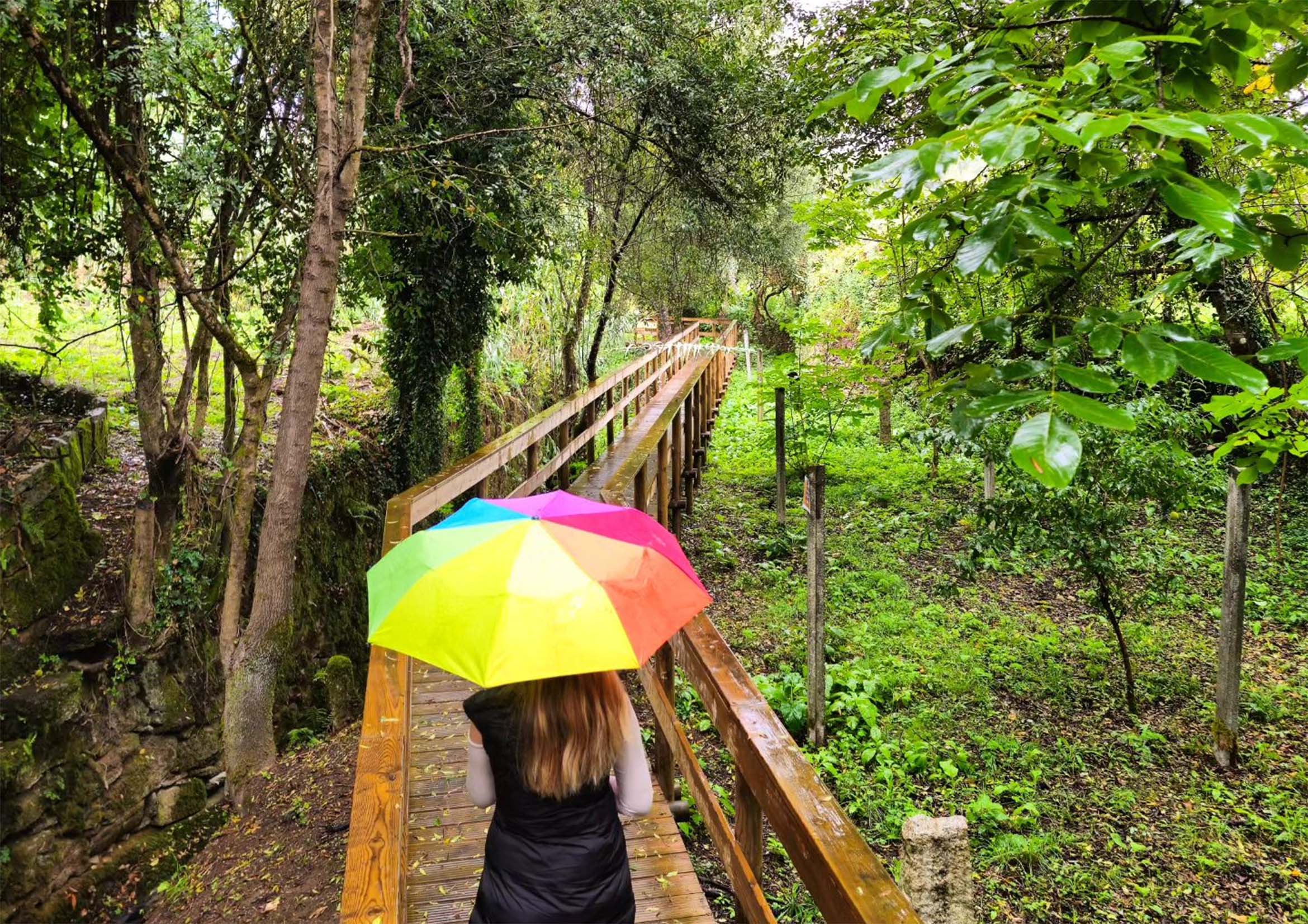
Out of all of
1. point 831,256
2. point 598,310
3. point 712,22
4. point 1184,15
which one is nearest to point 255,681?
point 1184,15

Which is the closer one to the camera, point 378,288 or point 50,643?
point 50,643

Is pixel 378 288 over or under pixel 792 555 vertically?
over

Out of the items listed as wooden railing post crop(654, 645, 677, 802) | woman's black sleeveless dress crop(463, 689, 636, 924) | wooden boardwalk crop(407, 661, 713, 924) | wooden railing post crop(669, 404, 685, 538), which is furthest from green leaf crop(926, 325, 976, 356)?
wooden railing post crop(669, 404, 685, 538)

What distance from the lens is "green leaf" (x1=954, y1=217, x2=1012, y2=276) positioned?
1305 mm

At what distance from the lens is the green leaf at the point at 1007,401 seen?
1240 millimetres

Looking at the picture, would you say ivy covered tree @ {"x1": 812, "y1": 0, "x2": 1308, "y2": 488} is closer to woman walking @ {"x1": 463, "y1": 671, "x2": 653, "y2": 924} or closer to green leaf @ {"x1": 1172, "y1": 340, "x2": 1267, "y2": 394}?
green leaf @ {"x1": 1172, "y1": 340, "x2": 1267, "y2": 394}

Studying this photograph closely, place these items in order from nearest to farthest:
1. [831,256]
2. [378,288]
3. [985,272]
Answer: [985,272]
[378,288]
[831,256]

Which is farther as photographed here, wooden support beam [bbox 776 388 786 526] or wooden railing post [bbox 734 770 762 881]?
wooden support beam [bbox 776 388 786 526]

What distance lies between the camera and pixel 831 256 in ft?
78.6

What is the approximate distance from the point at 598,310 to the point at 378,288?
671 cm

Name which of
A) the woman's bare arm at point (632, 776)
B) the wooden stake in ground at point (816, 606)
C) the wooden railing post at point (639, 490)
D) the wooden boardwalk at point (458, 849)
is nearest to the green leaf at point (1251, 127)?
the woman's bare arm at point (632, 776)

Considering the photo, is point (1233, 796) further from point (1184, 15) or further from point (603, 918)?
point (1184, 15)

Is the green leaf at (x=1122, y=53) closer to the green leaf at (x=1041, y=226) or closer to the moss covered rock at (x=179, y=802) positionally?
the green leaf at (x=1041, y=226)

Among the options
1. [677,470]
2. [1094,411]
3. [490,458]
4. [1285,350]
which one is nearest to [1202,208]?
[1094,411]
